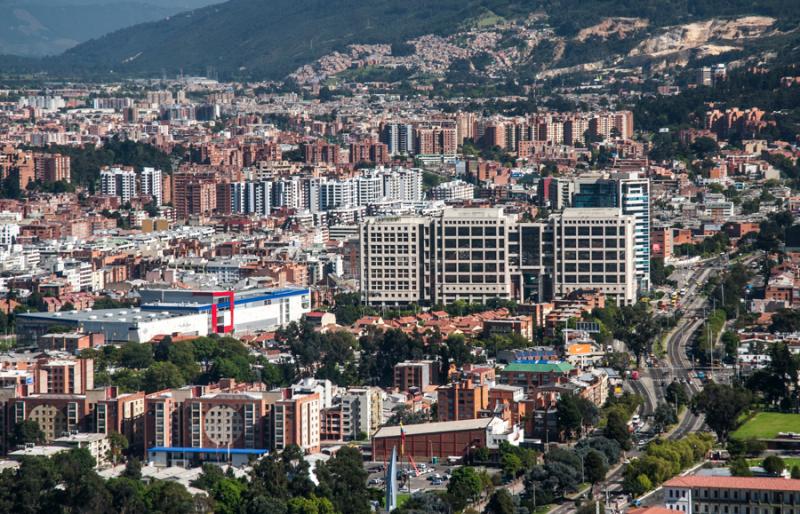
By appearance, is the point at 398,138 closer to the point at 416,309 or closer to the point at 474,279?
the point at 474,279

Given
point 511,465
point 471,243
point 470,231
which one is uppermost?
point 470,231

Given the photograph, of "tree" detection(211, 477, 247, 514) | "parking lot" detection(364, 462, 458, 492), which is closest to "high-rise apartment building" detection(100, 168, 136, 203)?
"parking lot" detection(364, 462, 458, 492)

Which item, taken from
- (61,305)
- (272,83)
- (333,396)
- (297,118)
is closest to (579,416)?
(333,396)

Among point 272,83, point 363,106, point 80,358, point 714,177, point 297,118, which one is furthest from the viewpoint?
point 272,83

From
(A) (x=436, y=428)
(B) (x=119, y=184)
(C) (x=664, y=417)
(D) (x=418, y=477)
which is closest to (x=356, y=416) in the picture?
(A) (x=436, y=428)

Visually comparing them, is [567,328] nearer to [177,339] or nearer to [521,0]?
[177,339]

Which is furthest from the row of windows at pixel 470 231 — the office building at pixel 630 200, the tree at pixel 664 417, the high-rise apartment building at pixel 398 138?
the high-rise apartment building at pixel 398 138

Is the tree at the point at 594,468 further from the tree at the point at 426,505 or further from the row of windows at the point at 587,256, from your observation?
the row of windows at the point at 587,256
